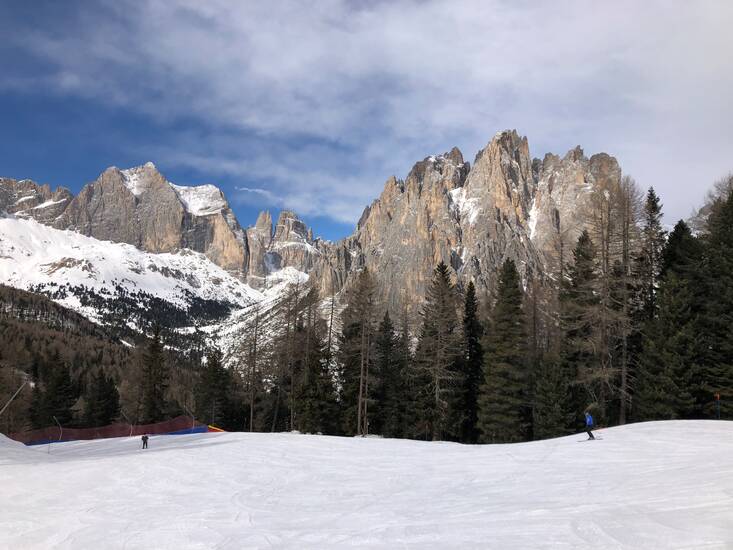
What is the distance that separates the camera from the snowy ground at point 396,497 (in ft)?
25.4

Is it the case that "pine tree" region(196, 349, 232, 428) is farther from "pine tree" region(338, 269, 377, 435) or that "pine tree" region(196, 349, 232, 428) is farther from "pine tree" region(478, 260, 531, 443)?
"pine tree" region(478, 260, 531, 443)

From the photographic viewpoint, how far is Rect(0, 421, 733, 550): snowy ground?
25.4 feet

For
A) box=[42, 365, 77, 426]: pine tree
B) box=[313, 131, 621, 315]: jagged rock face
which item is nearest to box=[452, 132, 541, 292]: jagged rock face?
box=[313, 131, 621, 315]: jagged rock face

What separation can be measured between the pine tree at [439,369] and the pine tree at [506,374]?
8.16ft

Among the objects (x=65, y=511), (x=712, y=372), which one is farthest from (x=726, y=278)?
(x=65, y=511)

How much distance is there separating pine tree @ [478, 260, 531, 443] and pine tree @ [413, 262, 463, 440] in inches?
97.9

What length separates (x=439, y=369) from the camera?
32.3 m

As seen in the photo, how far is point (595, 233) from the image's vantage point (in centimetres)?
2647

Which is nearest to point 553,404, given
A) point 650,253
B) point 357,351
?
point 650,253

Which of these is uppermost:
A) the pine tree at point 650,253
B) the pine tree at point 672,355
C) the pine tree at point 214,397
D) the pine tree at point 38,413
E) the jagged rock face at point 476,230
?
the jagged rock face at point 476,230

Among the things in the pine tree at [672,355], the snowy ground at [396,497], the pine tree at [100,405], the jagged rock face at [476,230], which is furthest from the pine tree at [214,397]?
the jagged rock face at [476,230]

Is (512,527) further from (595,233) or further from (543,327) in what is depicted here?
(543,327)

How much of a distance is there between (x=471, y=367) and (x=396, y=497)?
26.7m

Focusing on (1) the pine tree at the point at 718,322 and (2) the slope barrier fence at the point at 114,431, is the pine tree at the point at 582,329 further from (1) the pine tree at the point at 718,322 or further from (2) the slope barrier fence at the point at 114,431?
(2) the slope barrier fence at the point at 114,431
